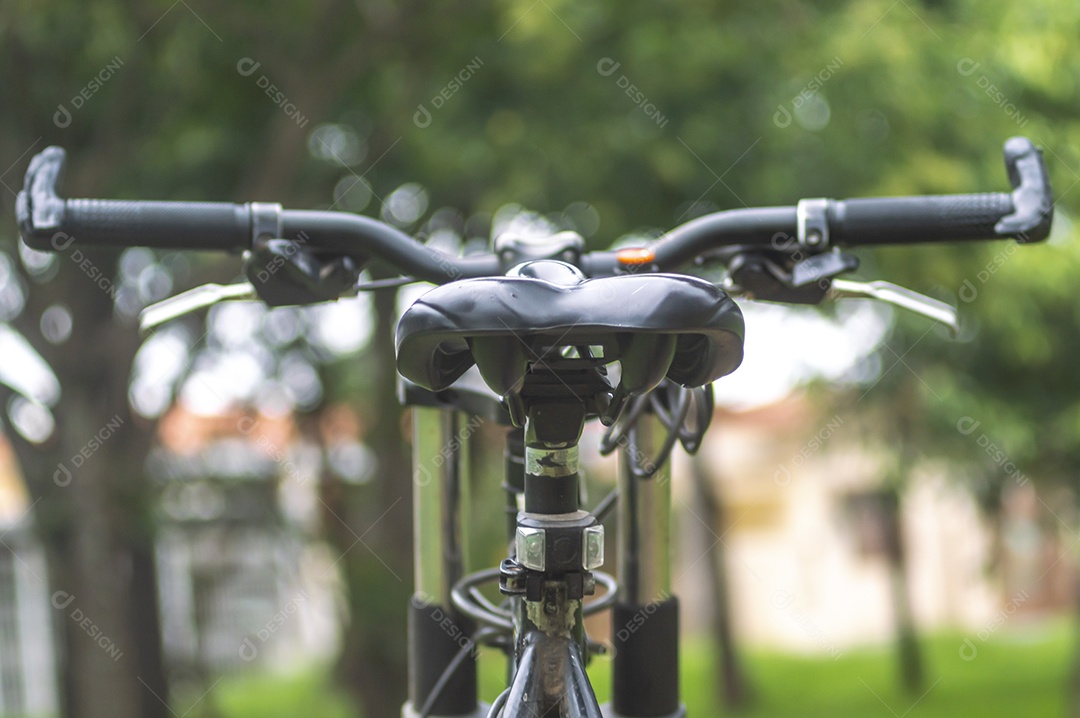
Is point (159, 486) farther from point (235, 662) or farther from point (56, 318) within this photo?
point (235, 662)

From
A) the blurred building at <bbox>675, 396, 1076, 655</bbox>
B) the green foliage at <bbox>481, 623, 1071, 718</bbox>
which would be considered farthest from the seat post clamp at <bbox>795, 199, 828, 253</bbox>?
the blurred building at <bbox>675, 396, 1076, 655</bbox>

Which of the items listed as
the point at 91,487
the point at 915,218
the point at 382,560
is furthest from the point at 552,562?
the point at 382,560

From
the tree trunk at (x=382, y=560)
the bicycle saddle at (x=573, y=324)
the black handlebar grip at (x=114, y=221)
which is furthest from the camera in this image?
the tree trunk at (x=382, y=560)

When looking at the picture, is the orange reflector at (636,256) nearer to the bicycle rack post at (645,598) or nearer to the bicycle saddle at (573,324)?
the bicycle rack post at (645,598)

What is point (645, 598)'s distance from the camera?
1619 mm

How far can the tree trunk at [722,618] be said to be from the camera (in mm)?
11656

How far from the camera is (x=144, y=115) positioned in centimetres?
580

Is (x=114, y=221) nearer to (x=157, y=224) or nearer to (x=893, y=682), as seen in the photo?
(x=157, y=224)

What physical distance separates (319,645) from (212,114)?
1216 centimetres

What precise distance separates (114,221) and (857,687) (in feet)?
39.0

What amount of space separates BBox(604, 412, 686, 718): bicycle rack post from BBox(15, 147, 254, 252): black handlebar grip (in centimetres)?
67

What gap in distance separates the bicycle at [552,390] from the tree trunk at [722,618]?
10068 mm

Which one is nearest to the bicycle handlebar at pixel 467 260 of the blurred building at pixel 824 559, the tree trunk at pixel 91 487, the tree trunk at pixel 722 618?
the tree trunk at pixel 91 487

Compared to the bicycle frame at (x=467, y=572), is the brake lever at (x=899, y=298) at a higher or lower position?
higher
